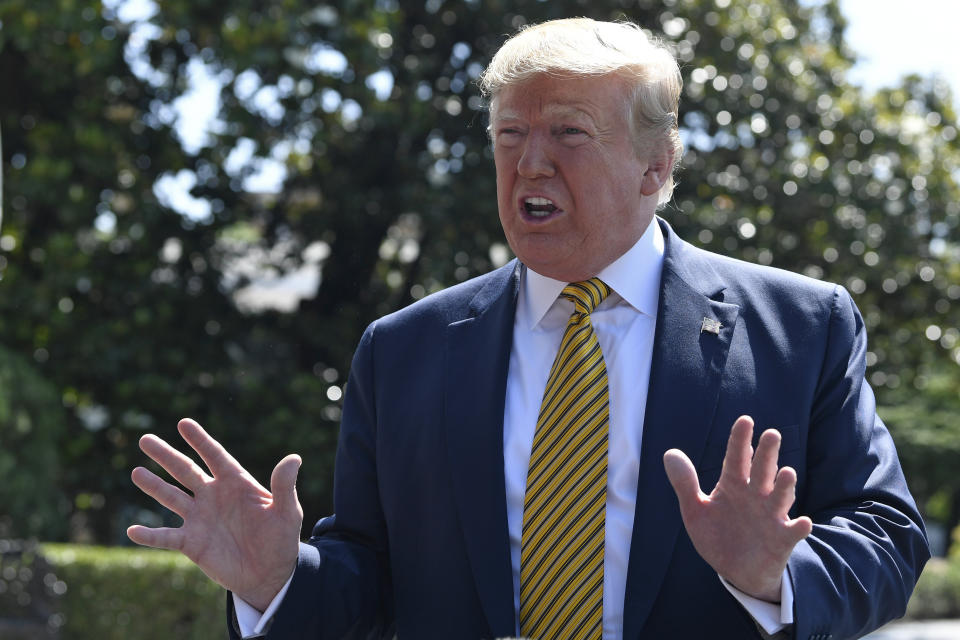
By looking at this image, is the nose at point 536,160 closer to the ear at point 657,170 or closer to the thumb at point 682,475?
the ear at point 657,170

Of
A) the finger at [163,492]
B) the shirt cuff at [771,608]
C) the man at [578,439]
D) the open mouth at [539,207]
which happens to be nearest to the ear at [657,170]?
the man at [578,439]

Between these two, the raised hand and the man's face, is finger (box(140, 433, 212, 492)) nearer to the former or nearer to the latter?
the man's face

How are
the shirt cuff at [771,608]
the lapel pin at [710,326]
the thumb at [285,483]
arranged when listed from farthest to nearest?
the lapel pin at [710,326]
the thumb at [285,483]
the shirt cuff at [771,608]

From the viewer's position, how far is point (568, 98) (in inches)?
99.3

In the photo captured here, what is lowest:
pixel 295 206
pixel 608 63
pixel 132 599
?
pixel 132 599

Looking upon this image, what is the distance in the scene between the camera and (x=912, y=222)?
33.5ft

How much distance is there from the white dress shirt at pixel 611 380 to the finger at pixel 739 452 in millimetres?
406

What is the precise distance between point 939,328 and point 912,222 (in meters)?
1.10

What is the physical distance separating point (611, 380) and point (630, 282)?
0.84 ft

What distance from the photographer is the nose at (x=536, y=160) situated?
2.50 meters

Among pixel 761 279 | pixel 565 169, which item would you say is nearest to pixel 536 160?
pixel 565 169

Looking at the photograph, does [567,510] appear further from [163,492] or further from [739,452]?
[163,492]

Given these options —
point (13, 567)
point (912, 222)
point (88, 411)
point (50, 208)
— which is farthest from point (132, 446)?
point (912, 222)

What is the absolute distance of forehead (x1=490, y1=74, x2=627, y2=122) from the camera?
99.3 inches
